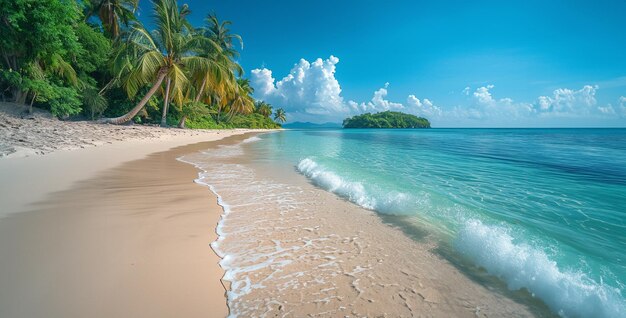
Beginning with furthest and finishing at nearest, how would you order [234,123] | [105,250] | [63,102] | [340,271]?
[234,123] < [63,102] < [105,250] < [340,271]

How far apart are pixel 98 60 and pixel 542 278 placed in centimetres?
2732

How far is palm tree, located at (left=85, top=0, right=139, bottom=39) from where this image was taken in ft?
77.8

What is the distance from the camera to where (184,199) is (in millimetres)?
5113

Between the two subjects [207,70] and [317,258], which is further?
[207,70]

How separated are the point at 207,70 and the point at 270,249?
72.1 feet

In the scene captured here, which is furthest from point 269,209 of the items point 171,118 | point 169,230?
point 171,118

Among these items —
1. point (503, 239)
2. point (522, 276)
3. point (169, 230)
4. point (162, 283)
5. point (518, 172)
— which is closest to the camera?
point (162, 283)

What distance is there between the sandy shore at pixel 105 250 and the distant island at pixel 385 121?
147m

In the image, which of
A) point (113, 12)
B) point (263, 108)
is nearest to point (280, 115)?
point (263, 108)

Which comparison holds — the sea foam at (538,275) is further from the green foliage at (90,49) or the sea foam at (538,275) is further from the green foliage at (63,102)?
the green foliage at (90,49)

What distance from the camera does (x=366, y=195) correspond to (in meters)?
5.71

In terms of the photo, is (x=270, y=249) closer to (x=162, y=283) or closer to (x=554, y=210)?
(x=162, y=283)

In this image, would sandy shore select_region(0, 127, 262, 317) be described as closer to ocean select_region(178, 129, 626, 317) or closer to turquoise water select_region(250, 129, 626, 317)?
ocean select_region(178, 129, 626, 317)

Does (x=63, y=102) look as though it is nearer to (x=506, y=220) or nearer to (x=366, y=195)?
(x=366, y=195)
